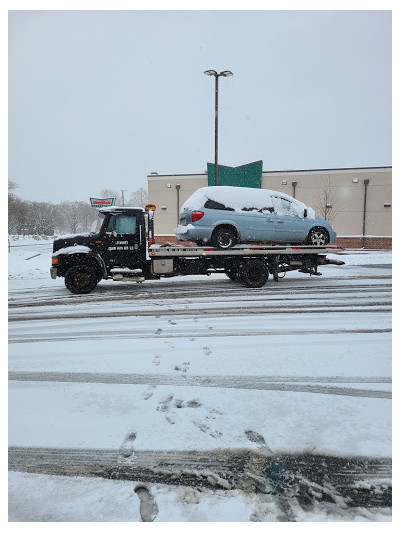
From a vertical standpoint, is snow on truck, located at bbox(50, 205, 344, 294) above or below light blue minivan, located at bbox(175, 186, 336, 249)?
below

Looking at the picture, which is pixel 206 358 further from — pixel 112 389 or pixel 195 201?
pixel 195 201

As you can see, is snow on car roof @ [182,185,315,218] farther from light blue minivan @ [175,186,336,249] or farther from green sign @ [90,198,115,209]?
green sign @ [90,198,115,209]

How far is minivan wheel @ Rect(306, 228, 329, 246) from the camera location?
33.5ft

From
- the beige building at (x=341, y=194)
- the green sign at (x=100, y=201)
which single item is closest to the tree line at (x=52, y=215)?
the beige building at (x=341, y=194)

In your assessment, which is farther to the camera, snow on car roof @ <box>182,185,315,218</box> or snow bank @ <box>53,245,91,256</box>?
snow on car roof @ <box>182,185,315,218</box>

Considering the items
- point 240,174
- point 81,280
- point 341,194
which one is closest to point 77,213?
point 240,174

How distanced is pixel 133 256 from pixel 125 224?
0.88 meters

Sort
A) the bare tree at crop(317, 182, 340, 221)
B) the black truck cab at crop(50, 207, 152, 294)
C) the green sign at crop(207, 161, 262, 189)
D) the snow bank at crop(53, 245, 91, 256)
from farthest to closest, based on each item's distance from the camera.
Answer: the bare tree at crop(317, 182, 340, 221)
the green sign at crop(207, 161, 262, 189)
the black truck cab at crop(50, 207, 152, 294)
the snow bank at crop(53, 245, 91, 256)

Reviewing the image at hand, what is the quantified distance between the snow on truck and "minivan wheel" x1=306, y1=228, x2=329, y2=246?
0.81 meters

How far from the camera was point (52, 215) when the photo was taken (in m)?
69.2

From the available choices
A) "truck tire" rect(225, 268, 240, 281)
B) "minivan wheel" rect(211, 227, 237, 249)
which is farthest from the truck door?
"truck tire" rect(225, 268, 240, 281)

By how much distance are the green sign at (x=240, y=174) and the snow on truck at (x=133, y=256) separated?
19.7 metres

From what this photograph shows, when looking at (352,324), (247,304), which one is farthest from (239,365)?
(247,304)

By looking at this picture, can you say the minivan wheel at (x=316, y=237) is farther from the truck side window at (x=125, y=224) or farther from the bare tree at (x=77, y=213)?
the bare tree at (x=77, y=213)
